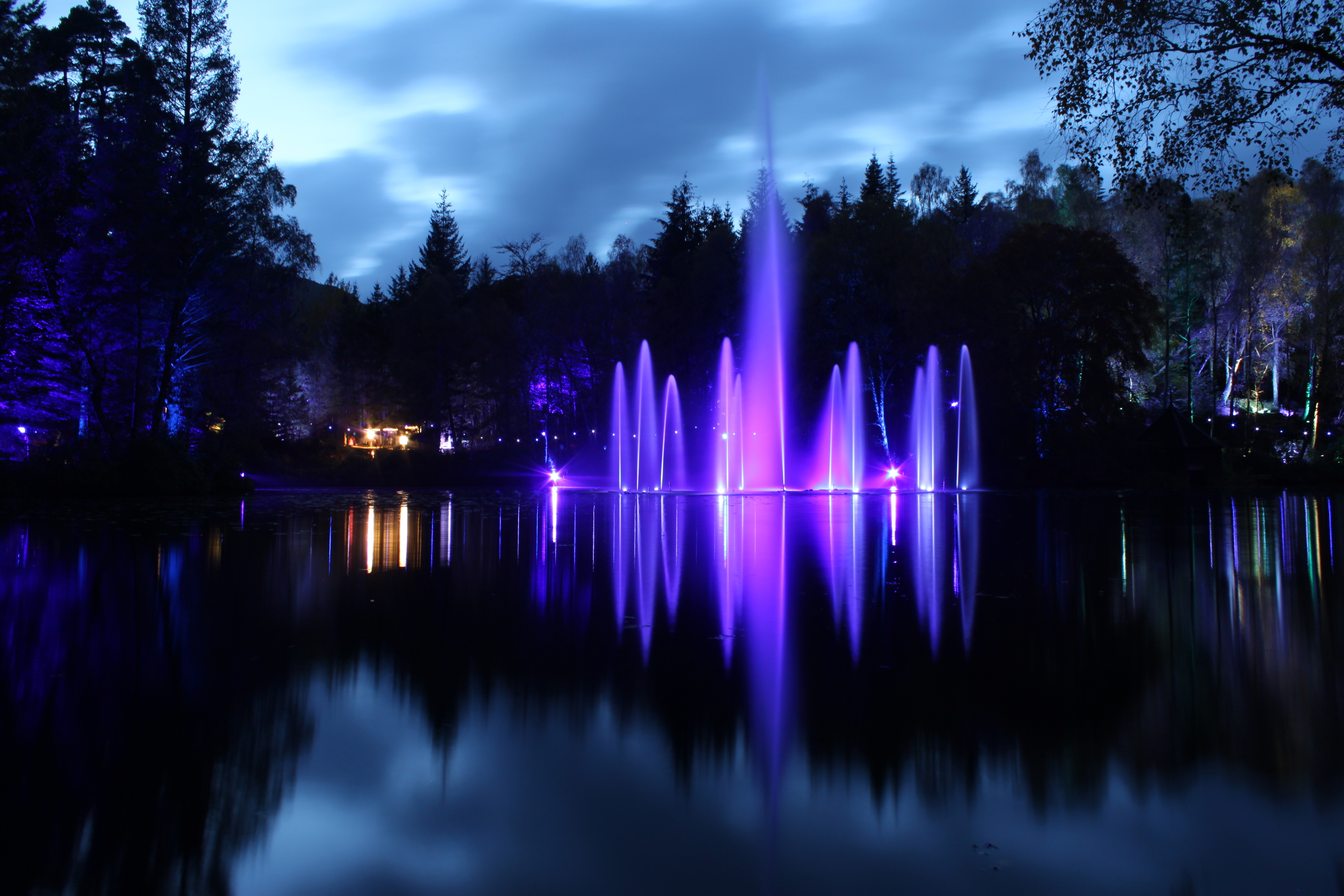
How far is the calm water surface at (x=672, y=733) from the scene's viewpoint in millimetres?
3422

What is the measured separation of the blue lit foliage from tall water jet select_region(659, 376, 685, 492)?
2432 cm

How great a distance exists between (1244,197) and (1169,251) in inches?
191

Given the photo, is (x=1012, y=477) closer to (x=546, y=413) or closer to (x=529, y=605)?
(x=546, y=413)

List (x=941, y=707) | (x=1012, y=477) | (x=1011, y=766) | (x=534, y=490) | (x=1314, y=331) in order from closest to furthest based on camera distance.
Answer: (x=1011, y=766) < (x=941, y=707) < (x=534, y=490) < (x=1012, y=477) < (x=1314, y=331)

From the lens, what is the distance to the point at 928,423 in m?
51.4

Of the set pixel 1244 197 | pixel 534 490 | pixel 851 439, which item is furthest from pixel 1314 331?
pixel 534 490

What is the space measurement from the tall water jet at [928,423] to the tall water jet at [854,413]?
287 cm

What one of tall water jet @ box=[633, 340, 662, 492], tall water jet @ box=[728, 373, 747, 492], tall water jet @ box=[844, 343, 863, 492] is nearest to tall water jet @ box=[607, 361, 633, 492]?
tall water jet @ box=[633, 340, 662, 492]

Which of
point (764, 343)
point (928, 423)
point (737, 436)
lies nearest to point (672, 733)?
point (928, 423)

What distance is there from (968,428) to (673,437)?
18761mm

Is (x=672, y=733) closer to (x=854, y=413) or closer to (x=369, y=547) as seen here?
(x=369, y=547)

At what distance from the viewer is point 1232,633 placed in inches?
301

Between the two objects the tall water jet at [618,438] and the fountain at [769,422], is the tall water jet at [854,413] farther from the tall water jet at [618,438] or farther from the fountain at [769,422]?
the tall water jet at [618,438]

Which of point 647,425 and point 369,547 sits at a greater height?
point 647,425
